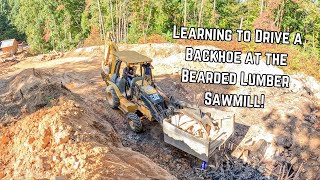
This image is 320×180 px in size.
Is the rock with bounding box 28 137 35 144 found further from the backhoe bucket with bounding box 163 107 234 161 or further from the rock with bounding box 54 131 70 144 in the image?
the backhoe bucket with bounding box 163 107 234 161

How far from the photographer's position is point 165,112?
8.88 metres

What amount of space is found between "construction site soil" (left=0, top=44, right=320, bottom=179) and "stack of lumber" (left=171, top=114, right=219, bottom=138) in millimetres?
747

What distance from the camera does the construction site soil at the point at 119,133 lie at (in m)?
5.89

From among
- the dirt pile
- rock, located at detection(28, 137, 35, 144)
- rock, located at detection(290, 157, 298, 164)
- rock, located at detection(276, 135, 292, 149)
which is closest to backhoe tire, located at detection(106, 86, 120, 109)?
the dirt pile

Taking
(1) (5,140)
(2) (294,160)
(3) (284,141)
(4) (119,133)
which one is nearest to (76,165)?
(1) (5,140)

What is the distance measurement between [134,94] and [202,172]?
3253 mm

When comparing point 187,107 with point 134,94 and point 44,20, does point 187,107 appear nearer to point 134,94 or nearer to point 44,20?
point 134,94

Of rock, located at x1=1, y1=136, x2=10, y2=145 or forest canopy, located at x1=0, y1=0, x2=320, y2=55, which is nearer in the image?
rock, located at x1=1, y1=136, x2=10, y2=145

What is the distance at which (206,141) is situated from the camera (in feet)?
24.1

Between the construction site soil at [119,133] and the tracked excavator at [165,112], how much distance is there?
67cm

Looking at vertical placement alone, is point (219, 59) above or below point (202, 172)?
above

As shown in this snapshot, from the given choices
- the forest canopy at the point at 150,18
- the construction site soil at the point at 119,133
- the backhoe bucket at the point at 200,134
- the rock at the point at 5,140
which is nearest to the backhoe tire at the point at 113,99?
the construction site soil at the point at 119,133

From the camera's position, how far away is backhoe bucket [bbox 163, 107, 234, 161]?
751cm

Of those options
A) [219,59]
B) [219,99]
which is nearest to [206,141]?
[219,99]
